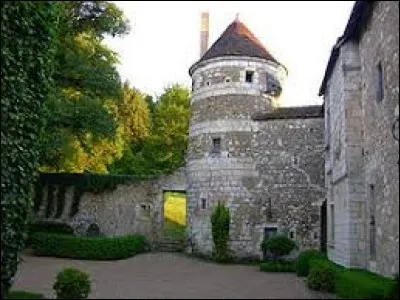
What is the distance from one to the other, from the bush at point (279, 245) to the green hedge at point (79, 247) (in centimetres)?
612

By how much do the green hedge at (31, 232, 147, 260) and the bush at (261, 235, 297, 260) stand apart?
241 inches

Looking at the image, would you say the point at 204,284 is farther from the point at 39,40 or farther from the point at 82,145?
the point at 82,145

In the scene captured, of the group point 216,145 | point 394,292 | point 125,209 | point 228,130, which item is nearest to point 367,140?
point 394,292

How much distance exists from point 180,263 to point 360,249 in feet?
28.9

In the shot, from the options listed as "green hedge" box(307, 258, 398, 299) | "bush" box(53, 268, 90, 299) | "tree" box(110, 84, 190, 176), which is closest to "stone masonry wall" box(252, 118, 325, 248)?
"green hedge" box(307, 258, 398, 299)

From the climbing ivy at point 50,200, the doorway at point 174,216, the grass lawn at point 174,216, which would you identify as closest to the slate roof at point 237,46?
the doorway at point 174,216

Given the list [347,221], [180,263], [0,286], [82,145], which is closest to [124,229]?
[82,145]

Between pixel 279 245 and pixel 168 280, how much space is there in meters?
6.17

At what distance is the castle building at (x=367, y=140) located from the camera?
395 inches

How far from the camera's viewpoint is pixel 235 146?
72.1ft

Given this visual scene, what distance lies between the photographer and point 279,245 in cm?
1934

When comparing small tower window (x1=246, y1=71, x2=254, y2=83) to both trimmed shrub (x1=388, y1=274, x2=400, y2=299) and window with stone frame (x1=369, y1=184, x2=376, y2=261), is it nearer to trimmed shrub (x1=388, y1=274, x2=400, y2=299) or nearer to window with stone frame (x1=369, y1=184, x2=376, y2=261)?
window with stone frame (x1=369, y1=184, x2=376, y2=261)

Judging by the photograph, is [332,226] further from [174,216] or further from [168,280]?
[174,216]

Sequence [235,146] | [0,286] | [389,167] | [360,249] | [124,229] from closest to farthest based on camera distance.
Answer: [0,286] → [389,167] → [360,249] → [235,146] → [124,229]
